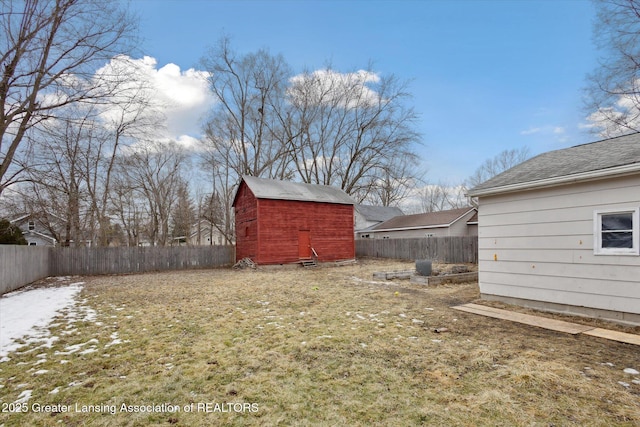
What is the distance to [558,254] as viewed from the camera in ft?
20.5

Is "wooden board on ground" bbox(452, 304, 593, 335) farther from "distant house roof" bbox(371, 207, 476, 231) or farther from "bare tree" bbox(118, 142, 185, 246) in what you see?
"bare tree" bbox(118, 142, 185, 246)

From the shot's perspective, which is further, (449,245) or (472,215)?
(472,215)

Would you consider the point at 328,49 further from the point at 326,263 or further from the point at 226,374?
the point at 226,374

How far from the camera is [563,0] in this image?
10.4 meters

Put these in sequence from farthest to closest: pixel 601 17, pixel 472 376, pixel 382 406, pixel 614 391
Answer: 1. pixel 601 17
2. pixel 472 376
3. pixel 614 391
4. pixel 382 406

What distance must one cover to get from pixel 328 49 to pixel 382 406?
99.0ft

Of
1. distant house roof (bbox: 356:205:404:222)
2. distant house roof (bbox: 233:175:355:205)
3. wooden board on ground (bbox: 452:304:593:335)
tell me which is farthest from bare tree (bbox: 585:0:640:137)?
distant house roof (bbox: 356:205:404:222)

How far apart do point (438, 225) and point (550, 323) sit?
62.8ft

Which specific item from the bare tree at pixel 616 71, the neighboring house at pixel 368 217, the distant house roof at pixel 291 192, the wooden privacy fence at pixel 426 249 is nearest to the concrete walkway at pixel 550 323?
the wooden privacy fence at pixel 426 249

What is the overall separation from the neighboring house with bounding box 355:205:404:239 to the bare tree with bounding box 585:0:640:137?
20995 millimetres

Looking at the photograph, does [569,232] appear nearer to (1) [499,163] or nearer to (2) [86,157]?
(2) [86,157]

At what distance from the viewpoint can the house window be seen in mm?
5281

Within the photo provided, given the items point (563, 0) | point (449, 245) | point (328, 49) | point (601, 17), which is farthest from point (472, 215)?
point (328, 49)

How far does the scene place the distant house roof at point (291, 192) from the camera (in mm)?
17828
